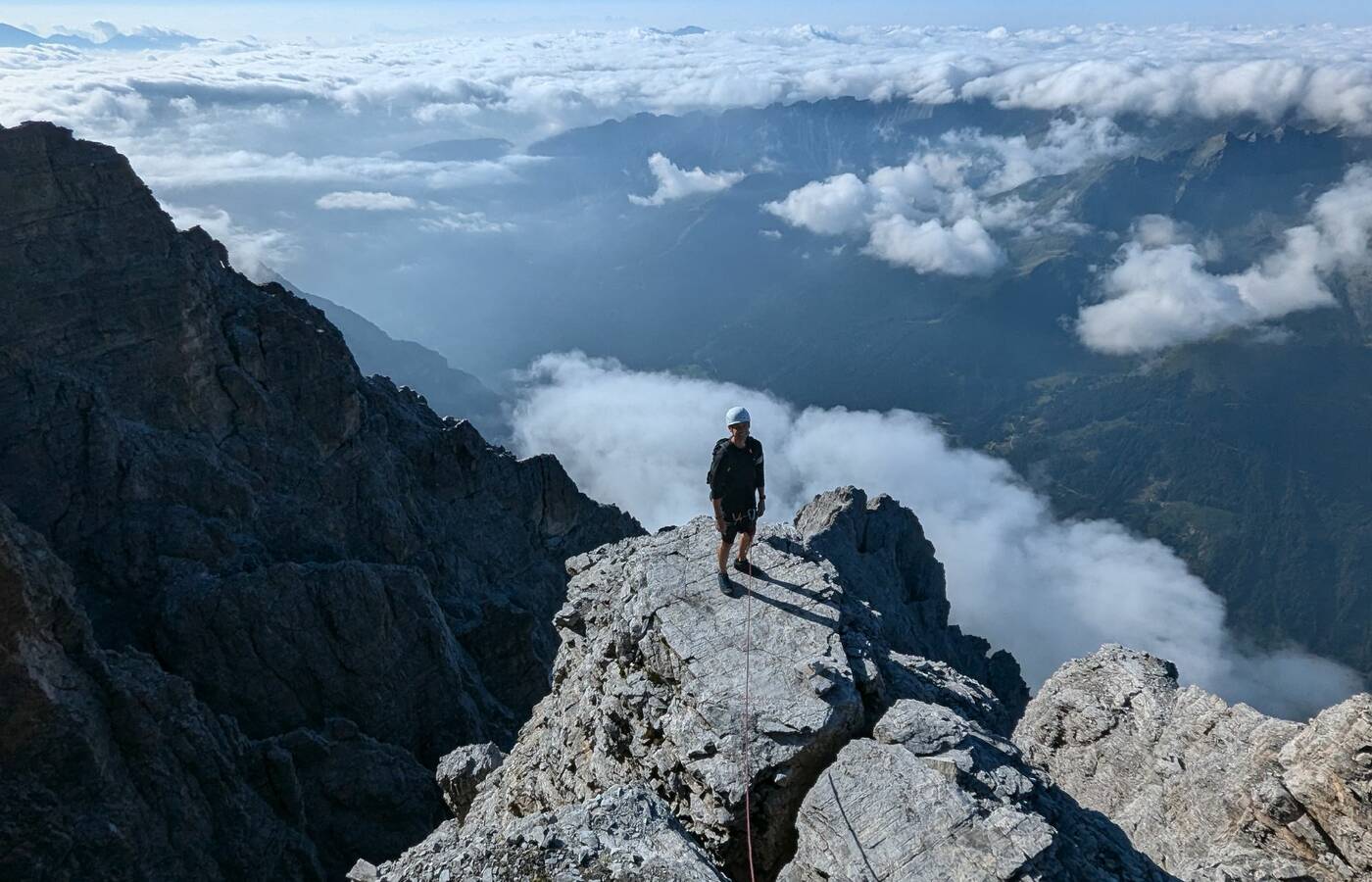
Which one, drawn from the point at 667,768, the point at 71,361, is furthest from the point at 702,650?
the point at 71,361

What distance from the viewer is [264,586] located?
4522 centimetres

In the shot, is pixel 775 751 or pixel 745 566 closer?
pixel 775 751

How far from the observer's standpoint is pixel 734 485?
21.2m

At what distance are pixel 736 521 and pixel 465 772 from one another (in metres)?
17.1

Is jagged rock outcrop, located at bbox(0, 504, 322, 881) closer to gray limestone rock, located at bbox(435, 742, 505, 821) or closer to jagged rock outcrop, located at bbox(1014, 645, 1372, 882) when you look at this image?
gray limestone rock, located at bbox(435, 742, 505, 821)

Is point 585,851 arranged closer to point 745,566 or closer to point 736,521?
point 736,521

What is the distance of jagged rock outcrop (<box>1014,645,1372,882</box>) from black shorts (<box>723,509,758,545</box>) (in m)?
12.3

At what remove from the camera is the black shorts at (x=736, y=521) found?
21656 millimetres

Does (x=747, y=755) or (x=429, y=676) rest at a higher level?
(x=429, y=676)

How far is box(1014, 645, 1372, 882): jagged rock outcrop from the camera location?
18.8 metres

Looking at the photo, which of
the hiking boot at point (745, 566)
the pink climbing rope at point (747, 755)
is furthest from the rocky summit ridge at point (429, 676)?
the hiking boot at point (745, 566)

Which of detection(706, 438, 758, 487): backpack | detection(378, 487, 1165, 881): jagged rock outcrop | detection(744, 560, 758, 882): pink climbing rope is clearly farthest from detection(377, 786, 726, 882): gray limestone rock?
detection(706, 438, 758, 487): backpack

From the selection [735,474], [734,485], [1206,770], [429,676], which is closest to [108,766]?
[429,676]

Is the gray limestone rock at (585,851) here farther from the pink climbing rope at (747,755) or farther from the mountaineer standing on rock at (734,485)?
the mountaineer standing on rock at (734,485)
